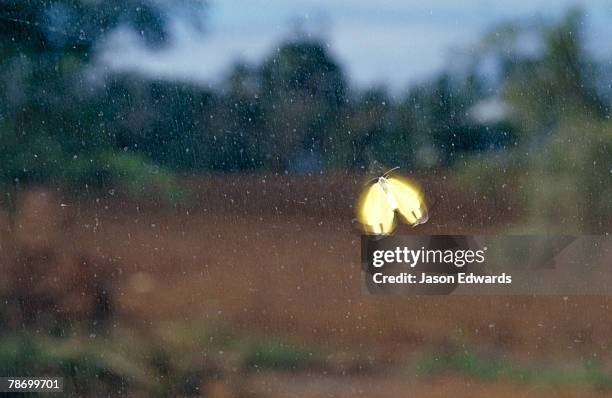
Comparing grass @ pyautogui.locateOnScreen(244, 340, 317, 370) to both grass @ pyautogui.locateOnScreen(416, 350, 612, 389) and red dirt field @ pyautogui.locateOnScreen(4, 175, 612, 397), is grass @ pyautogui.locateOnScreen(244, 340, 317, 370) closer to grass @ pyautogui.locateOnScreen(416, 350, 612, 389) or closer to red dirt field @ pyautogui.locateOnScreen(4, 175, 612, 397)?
red dirt field @ pyautogui.locateOnScreen(4, 175, 612, 397)

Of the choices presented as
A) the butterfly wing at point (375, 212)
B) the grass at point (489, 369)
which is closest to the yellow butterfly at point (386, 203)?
the butterfly wing at point (375, 212)

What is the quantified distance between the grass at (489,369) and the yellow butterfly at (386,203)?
0.33 meters

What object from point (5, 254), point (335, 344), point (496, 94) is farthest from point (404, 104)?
point (5, 254)

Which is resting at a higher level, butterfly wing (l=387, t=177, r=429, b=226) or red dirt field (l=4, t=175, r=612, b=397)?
butterfly wing (l=387, t=177, r=429, b=226)

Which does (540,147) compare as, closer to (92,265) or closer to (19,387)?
(92,265)

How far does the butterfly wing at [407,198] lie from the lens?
6.91 feet

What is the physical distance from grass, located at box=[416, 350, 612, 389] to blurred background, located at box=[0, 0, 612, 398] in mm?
17

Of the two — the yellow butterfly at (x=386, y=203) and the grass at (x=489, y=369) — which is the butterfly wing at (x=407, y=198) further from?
the grass at (x=489, y=369)

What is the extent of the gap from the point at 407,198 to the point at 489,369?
0.45m

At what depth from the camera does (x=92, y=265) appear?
6.88ft

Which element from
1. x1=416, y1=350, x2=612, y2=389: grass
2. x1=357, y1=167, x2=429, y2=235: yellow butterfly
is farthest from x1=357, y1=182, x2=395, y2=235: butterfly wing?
x1=416, y1=350, x2=612, y2=389: grass

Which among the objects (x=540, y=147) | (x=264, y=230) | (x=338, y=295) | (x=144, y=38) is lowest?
(x=338, y=295)

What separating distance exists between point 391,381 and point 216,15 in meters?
0.95

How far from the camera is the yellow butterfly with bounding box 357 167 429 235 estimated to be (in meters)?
2.11
